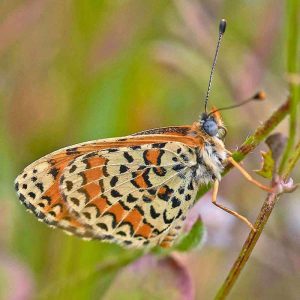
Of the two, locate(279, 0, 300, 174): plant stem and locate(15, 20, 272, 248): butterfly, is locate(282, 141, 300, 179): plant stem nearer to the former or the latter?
locate(279, 0, 300, 174): plant stem

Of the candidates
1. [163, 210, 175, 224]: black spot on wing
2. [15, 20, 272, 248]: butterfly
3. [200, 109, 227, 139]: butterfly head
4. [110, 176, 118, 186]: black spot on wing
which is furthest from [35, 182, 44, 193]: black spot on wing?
[200, 109, 227, 139]: butterfly head

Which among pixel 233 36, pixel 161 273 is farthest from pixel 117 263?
pixel 233 36

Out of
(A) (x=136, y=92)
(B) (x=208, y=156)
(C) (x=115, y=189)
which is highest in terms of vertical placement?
(B) (x=208, y=156)

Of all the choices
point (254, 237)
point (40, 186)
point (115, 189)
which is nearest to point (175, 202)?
point (115, 189)

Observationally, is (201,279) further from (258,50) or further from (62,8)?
(62,8)

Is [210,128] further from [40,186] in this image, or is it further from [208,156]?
[40,186]

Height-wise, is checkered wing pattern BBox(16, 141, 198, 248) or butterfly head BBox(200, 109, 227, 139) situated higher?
butterfly head BBox(200, 109, 227, 139)
